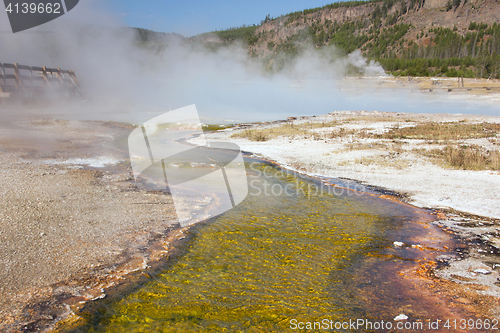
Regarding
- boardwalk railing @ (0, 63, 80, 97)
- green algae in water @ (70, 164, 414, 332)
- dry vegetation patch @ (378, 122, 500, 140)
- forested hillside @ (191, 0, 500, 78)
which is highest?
forested hillside @ (191, 0, 500, 78)

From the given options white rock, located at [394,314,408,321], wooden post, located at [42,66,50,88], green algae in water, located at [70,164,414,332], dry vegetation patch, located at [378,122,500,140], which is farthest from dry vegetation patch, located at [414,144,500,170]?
wooden post, located at [42,66,50,88]

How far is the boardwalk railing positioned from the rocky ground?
14636mm

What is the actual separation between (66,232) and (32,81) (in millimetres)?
24113

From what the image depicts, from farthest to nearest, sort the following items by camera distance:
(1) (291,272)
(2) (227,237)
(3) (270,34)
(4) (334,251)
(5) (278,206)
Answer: (3) (270,34) → (5) (278,206) → (2) (227,237) → (4) (334,251) → (1) (291,272)

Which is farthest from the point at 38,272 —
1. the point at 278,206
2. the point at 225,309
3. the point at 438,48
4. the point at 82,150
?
the point at 438,48

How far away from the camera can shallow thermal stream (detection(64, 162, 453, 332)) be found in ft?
10.5

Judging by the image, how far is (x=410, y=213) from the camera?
21.1ft

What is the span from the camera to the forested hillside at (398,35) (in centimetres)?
5569

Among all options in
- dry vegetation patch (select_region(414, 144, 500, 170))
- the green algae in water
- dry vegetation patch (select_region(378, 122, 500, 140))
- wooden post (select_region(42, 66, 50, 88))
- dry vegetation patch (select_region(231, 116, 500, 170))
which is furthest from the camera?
wooden post (select_region(42, 66, 50, 88))

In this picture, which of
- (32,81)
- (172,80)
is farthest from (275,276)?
(172,80)

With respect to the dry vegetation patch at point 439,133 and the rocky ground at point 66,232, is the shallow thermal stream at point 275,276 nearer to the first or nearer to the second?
the rocky ground at point 66,232

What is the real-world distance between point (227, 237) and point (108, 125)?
565 inches

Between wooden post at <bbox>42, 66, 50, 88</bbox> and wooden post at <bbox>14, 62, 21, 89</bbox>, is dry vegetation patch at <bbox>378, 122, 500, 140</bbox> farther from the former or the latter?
wooden post at <bbox>42, 66, 50, 88</bbox>

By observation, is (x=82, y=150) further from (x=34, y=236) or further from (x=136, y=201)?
(x=34, y=236)
